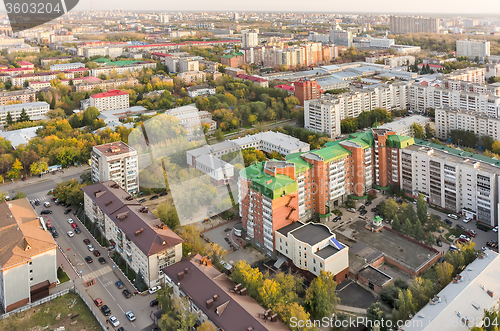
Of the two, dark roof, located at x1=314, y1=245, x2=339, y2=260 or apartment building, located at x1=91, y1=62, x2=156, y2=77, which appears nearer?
dark roof, located at x1=314, y1=245, x2=339, y2=260

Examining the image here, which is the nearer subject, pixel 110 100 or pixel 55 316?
pixel 55 316

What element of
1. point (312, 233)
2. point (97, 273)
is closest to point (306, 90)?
point (312, 233)

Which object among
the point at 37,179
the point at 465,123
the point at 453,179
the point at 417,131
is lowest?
the point at 37,179

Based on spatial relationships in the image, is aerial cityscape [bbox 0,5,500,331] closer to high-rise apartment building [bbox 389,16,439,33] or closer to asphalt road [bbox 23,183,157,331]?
asphalt road [bbox 23,183,157,331]

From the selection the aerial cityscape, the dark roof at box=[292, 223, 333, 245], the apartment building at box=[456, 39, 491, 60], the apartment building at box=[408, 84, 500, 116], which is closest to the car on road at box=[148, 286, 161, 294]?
the aerial cityscape

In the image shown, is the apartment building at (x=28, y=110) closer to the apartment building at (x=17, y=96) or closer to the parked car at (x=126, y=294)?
the apartment building at (x=17, y=96)

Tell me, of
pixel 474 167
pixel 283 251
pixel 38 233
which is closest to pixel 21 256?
pixel 38 233

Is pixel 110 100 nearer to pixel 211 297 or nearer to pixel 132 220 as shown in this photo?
pixel 132 220
